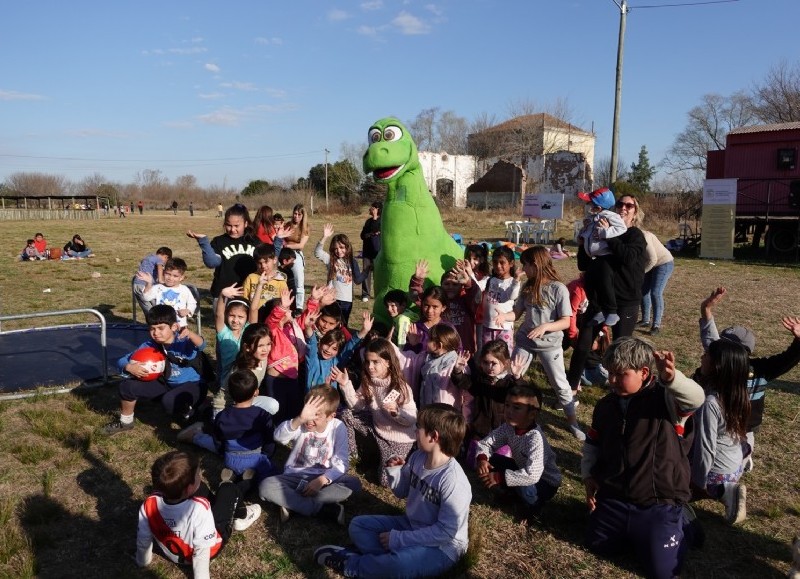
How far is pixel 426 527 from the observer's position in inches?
123

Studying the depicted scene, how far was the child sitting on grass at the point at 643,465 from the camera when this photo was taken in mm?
3096

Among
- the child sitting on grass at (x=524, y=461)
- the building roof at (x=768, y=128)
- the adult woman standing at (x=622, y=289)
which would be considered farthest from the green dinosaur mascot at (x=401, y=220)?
the building roof at (x=768, y=128)

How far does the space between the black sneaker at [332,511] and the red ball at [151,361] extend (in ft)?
7.16

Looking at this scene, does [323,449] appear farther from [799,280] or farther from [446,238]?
[799,280]

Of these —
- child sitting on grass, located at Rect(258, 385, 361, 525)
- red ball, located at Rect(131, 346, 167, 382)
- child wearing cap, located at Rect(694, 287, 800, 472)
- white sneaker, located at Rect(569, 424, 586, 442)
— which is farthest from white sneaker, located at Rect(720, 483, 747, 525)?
red ball, located at Rect(131, 346, 167, 382)

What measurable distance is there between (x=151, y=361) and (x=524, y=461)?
322cm

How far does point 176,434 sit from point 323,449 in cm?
173

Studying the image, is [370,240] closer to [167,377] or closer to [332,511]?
[167,377]

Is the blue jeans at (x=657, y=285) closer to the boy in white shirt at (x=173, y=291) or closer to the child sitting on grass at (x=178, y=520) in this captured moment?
the boy in white shirt at (x=173, y=291)

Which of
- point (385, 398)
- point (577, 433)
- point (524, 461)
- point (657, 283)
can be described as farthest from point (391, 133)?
point (657, 283)

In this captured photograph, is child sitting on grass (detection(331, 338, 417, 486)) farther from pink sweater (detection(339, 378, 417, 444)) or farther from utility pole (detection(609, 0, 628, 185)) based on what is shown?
utility pole (detection(609, 0, 628, 185))

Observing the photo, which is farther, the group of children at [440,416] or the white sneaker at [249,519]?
the white sneaker at [249,519]

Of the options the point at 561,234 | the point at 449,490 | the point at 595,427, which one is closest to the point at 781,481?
the point at 595,427

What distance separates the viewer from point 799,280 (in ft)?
45.5
